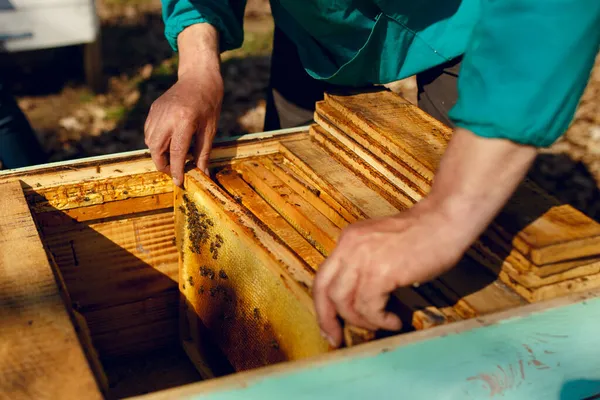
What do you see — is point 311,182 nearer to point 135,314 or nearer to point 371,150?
point 371,150

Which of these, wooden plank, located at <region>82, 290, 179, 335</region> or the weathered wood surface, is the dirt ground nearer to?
the weathered wood surface

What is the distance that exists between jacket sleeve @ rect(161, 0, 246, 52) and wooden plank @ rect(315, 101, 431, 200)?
1.59ft

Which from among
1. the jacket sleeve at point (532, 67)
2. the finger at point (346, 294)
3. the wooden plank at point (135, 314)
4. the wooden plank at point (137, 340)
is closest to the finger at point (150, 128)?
the wooden plank at point (135, 314)

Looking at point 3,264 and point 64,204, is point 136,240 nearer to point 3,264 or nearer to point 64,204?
point 64,204

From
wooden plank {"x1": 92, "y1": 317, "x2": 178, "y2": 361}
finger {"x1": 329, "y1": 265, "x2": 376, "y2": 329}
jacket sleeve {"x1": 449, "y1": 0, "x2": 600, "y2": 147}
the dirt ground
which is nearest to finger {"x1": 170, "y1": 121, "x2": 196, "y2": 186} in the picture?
Result: wooden plank {"x1": 92, "y1": 317, "x2": 178, "y2": 361}

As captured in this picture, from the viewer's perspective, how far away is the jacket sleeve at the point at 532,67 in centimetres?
111

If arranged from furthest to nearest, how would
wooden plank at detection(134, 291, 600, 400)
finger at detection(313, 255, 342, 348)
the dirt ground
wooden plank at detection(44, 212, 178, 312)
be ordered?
the dirt ground, wooden plank at detection(44, 212, 178, 312), finger at detection(313, 255, 342, 348), wooden plank at detection(134, 291, 600, 400)

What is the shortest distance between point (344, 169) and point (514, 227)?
595mm

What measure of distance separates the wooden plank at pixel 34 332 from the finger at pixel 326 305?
1.44 ft

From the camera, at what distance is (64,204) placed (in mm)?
1863

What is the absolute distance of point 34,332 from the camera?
1216 mm

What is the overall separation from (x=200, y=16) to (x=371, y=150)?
2.61ft

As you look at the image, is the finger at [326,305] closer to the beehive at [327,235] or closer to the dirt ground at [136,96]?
the beehive at [327,235]

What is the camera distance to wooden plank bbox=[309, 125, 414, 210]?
1648 millimetres
